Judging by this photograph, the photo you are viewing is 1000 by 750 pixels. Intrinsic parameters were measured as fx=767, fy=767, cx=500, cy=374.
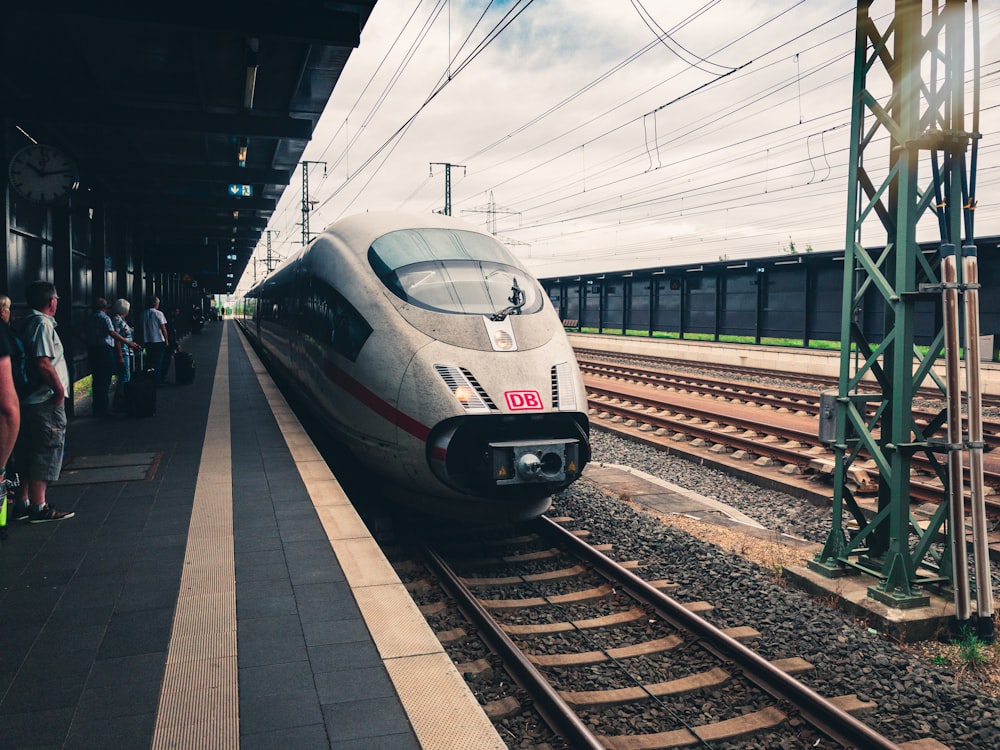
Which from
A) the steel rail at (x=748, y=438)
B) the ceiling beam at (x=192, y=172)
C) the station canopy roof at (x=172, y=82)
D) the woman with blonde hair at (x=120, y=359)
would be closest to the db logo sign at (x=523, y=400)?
the station canopy roof at (x=172, y=82)

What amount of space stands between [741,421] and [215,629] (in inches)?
369

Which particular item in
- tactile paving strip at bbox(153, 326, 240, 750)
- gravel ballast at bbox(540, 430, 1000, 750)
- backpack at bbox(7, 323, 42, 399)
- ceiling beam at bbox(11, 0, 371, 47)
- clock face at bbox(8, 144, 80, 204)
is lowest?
gravel ballast at bbox(540, 430, 1000, 750)

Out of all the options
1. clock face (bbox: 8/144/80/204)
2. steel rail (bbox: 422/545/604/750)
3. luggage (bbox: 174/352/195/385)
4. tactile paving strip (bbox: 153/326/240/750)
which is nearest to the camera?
tactile paving strip (bbox: 153/326/240/750)

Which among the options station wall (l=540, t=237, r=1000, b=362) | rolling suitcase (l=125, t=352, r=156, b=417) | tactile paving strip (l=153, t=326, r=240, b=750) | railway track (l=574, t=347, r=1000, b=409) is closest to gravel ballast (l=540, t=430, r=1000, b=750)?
tactile paving strip (l=153, t=326, r=240, b=750)

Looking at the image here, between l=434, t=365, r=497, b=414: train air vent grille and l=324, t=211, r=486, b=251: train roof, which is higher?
l=324, t=211, r=486, b=251: train roof

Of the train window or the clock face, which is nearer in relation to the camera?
the train window

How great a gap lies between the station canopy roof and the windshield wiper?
9.62 feet

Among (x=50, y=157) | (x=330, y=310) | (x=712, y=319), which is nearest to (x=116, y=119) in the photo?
(x=50, y=157)

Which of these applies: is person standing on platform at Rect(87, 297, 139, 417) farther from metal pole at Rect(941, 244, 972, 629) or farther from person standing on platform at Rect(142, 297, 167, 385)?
metal pole at Rect(941, 244, 972, 629)

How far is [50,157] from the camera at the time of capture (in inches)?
352

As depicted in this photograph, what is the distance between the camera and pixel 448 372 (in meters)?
5.71

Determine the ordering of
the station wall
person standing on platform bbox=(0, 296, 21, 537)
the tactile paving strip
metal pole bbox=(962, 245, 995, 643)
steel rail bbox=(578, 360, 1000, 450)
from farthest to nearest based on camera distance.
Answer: the station wall, steel rail bbox=(578, 360, 1000, 450), metal pole bbox=(962, 245, 995, 643), person standing on platform bbox=(0, 296, 21, 537), the tactile paving strip

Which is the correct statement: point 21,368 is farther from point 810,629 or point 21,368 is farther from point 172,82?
point 172,82

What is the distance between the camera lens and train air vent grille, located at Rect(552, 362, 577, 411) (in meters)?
5.86
